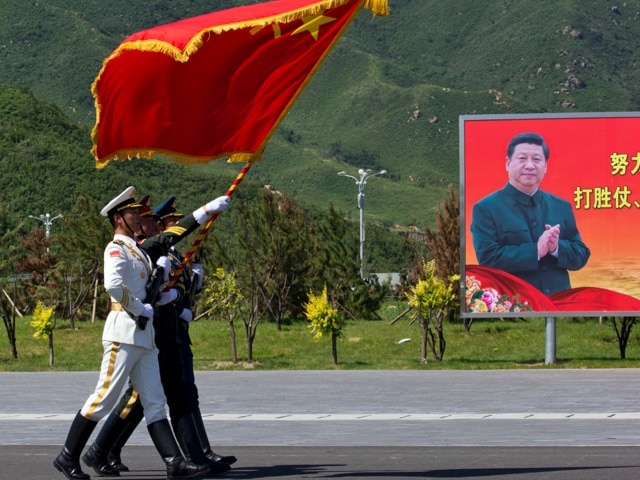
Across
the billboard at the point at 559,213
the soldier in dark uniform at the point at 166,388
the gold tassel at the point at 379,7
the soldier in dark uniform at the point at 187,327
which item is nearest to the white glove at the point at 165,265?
the soldier in dark uniform at the point at 166,388

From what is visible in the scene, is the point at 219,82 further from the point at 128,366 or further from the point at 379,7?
the point at 128,366

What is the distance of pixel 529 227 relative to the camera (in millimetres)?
22438

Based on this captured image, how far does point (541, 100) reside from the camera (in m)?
123

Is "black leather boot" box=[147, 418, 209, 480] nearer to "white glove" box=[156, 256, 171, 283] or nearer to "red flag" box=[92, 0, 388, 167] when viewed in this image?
"white glove" box=[156, 256, 171, 283]

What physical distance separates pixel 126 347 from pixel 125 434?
948 mm

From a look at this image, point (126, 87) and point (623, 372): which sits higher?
point (126, 87)

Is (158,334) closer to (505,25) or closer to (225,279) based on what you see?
(225,279)

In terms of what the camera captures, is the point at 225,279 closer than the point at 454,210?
Yes

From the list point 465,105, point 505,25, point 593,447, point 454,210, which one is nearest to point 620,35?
point 505,25

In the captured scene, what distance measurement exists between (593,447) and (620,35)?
13040cm

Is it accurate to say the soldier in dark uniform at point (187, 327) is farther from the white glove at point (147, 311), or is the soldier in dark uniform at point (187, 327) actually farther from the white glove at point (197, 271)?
the white glove at point (147, 311)

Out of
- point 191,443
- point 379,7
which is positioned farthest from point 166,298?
point 379,7

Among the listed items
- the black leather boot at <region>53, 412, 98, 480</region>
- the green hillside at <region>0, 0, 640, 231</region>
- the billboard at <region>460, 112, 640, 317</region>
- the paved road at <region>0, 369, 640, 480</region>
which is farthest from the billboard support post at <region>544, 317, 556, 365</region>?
the green hillside at <region>0, 0, 640, 231</region>

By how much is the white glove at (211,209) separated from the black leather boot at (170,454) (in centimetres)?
145
